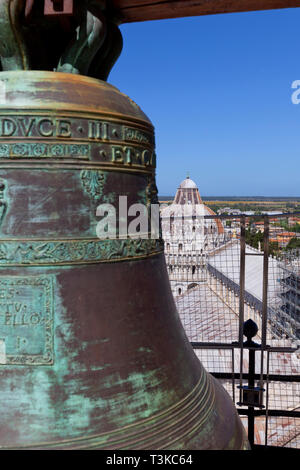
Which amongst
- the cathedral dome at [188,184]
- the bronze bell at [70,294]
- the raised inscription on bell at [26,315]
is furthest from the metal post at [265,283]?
the cathedral dome at [188,184]

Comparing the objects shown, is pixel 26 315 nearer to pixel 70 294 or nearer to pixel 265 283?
pixel 70 294

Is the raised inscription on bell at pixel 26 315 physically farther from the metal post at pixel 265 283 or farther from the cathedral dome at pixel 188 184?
the cathedral dome at pixel 188 184

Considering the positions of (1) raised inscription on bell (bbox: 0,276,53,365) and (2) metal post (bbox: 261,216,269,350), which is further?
(2) metal post (bbox: 261,216,269,350)

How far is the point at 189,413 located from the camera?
1728mm

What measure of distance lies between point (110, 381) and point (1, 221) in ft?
2.46

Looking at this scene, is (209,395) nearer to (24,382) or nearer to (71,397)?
(71,397)

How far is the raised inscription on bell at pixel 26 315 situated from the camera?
1.55 metres

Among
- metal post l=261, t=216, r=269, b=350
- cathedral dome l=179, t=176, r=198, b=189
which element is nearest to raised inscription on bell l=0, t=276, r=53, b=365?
metal post l=261, t=216, r=269, b=350

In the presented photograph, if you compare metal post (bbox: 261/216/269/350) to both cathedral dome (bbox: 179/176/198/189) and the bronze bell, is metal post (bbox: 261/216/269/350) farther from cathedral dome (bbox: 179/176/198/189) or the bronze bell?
cathedral dome (bbox: 179/176/198/189)

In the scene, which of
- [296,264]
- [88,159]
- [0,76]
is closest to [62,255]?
[88,159]

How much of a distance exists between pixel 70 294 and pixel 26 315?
19 centimetres

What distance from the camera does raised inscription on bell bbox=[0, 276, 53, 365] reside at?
5.08ft

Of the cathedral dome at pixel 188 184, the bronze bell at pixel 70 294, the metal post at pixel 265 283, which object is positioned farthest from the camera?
the cathedral dome at pixel 188 184
